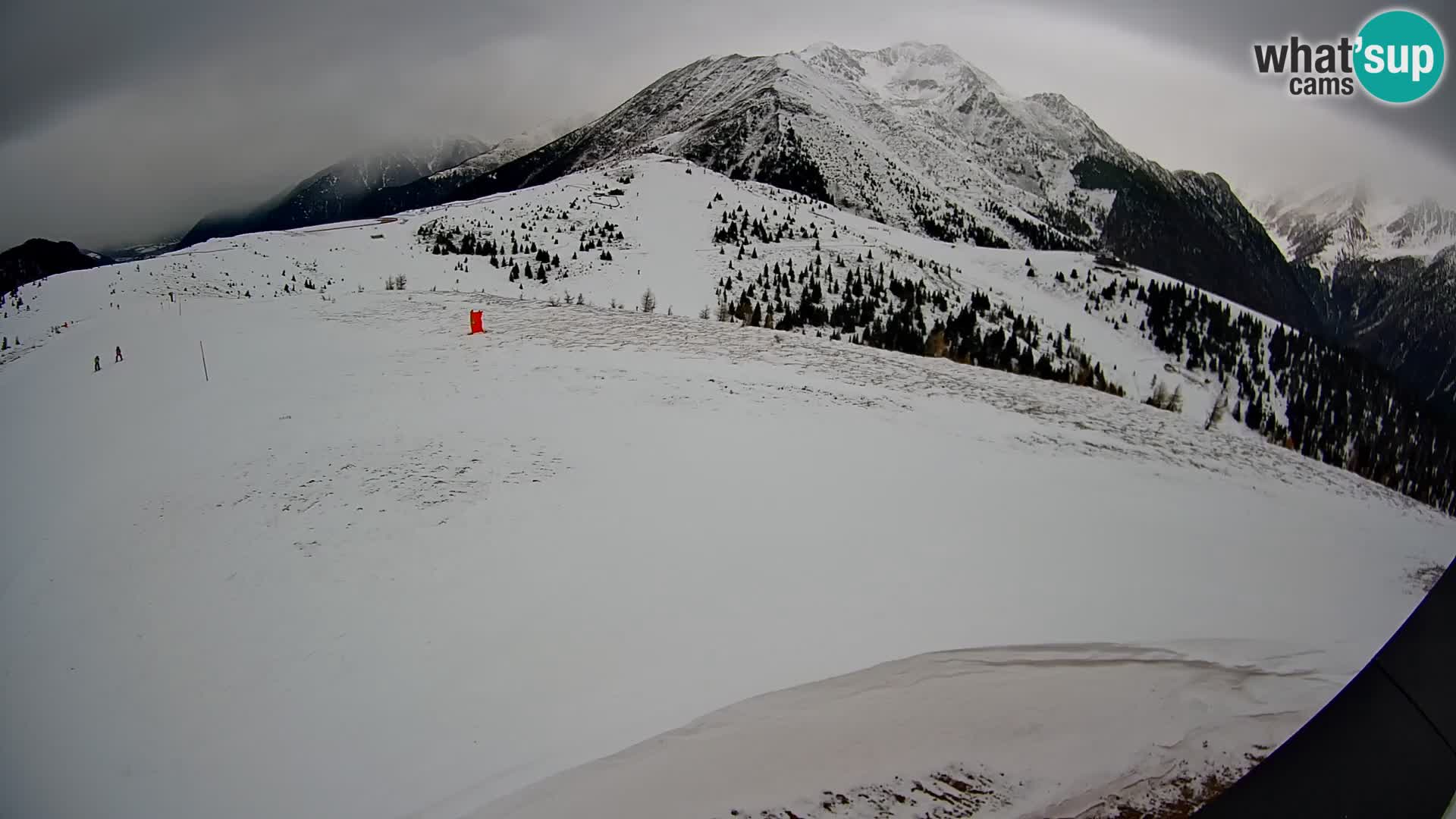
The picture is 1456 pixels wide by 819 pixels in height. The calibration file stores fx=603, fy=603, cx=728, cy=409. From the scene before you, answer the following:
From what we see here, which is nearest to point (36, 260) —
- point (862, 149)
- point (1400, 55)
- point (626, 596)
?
point (626, 596)

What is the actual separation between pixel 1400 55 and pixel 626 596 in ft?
7.65

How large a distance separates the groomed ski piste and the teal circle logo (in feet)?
2.97

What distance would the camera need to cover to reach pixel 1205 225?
1.97 meters

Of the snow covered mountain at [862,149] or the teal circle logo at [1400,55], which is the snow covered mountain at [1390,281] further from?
the snow covered mountain at [862,149]

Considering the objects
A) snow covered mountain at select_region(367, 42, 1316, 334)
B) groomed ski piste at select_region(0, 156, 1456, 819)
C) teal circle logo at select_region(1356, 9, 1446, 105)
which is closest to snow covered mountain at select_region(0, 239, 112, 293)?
groomed ski piste at select_region(0, 156, 1456, 819)

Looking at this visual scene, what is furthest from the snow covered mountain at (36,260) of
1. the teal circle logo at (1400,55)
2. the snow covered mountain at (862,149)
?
the snow covered mountain at (862,149)

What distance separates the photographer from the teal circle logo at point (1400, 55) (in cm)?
120

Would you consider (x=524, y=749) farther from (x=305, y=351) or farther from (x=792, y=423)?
(x=305, y=351)

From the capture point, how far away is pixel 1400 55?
1210 mm

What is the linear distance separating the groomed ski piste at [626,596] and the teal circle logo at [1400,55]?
91 cm

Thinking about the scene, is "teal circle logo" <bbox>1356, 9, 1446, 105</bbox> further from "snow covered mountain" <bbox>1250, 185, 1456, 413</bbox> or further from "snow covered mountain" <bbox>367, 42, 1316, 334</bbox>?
"snow covered mountain" <bbox>367, 42, 1316, 334</bbox>

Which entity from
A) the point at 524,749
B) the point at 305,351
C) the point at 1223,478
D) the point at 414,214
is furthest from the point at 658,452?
the point at 414,214

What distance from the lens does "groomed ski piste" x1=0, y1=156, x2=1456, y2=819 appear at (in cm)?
129

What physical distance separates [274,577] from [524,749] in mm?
1288
